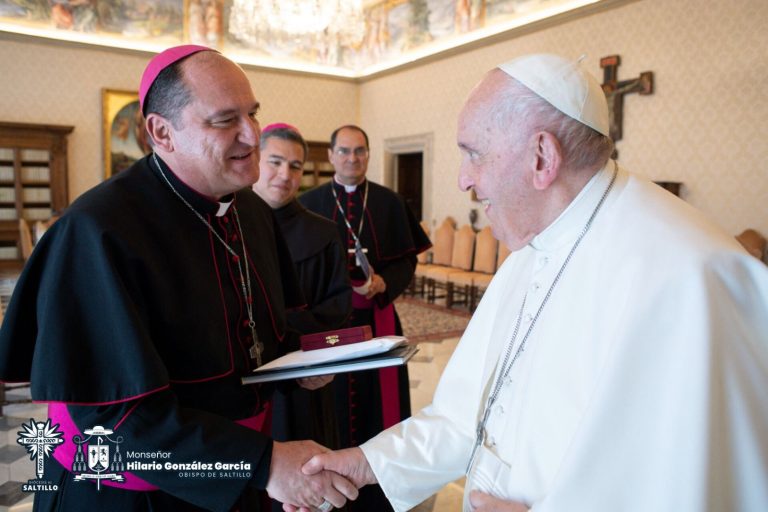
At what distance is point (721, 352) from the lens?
1.11m

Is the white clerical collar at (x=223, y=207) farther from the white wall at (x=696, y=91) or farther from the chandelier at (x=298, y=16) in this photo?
the chandelier at (x=298, y=16)

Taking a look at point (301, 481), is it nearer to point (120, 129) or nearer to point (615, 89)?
point (615, 89)

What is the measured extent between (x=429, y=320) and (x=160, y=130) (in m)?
6.91

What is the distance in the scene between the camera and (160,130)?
155 cm

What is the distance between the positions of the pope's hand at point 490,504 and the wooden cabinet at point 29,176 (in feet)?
34.8

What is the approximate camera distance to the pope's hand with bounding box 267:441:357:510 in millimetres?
1431

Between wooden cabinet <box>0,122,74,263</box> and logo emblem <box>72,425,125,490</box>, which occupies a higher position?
wooden cabinet <box>0,122,74,263</box>

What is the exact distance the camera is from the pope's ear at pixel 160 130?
1533 millimetres

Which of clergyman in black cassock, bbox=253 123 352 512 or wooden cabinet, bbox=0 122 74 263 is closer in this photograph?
clergyman in black cassock, bbox=253 123 352 512

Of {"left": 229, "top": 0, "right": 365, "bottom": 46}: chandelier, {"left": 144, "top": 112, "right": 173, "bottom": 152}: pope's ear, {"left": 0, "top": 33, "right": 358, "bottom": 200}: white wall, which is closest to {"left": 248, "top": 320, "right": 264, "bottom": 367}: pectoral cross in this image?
{"left": 144, "top": 112, "right": 173, "bottom": 152}: pope's ear

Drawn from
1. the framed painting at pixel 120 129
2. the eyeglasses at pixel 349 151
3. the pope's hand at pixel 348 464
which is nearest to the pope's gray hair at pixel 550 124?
the pope's hand at pixel 348 464

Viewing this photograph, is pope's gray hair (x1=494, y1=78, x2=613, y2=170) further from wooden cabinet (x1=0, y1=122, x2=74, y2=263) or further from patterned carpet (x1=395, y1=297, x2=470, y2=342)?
wooden cabinet (x1=0, y1=122, x2=74, y2=263)

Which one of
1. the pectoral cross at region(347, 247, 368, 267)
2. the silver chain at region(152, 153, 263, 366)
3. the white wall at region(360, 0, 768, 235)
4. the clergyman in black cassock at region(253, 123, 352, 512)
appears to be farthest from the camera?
the white wall at region(360, 0, 768, 235)

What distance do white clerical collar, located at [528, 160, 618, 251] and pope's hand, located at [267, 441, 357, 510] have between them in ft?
2.85
